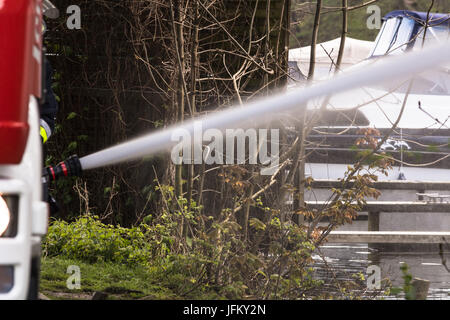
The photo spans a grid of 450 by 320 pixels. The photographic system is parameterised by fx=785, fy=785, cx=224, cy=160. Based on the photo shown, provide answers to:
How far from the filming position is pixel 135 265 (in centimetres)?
618

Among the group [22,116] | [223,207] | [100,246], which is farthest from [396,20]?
[22,116]

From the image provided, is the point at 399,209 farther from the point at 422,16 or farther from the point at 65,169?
the point at 65,169

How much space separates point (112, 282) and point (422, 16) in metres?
3.10

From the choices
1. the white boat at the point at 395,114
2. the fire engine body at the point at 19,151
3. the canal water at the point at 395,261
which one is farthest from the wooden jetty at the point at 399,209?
the fire engine body at the point at 19,151

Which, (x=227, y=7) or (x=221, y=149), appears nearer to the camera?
(x=221, y=149)

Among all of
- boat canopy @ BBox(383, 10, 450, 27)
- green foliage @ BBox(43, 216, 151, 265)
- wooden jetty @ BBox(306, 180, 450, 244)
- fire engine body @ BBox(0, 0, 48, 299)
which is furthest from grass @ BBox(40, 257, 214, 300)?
fire engine body @ BBox(0, 0, 48, 299)

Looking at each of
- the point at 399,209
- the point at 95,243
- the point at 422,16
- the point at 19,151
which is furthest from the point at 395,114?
the point at 19,151

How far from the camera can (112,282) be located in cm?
571

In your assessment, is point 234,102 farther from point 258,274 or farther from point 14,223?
point 14,223

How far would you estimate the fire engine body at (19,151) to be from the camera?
7.50ft

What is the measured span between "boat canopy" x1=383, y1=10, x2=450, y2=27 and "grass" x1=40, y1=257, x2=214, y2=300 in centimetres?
246

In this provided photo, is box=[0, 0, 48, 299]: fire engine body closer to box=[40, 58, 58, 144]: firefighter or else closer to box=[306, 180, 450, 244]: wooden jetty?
box=[40, 58, 58, 144]: firefighter
